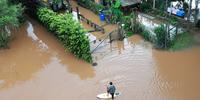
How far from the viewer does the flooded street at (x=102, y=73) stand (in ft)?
57.5

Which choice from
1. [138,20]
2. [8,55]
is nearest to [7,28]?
[8,55]

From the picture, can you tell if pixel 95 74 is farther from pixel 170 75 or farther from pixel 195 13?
pixel 195 13

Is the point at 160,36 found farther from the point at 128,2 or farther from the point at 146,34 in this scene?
the point at 128,2

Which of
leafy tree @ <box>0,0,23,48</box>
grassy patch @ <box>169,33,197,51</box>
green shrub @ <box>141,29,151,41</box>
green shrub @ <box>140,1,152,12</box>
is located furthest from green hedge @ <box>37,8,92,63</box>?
green shrub @ <box>140,1,152,12</box>

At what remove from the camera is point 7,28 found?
23.5m

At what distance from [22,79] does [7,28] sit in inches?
214

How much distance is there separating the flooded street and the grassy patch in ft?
1.66

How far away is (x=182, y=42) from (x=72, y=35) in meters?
7.03

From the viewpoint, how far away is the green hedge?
20.0m

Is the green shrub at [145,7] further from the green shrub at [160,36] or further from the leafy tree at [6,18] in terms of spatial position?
the leafy tree at [6,18]

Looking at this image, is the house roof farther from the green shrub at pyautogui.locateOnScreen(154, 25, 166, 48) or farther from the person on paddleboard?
the person on paddleboard

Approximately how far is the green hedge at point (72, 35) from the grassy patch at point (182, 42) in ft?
17.6

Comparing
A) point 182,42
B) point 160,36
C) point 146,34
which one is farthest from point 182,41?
point 146,34

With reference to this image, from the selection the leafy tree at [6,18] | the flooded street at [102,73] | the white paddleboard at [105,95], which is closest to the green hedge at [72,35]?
the flooded street at [102,73]
